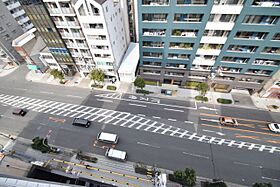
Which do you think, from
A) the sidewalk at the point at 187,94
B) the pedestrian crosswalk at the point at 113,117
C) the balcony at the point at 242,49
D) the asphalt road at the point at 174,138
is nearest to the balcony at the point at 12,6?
the sidewalk at the point at 187,94

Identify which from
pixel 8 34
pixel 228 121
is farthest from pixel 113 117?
pixel 8 34

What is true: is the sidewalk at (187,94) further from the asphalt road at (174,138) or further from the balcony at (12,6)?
the balcony at (12,6)

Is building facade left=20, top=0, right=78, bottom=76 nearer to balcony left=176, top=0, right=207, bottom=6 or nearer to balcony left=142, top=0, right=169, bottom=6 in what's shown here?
balcony left=142, top=0, right=169, bottom=6

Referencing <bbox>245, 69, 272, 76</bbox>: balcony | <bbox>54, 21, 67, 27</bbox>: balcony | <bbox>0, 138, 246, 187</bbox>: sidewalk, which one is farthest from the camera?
<bbox>54, 21, 67, 27</bbox>: balcony

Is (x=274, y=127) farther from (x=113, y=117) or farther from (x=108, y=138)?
(x=113, y=117)

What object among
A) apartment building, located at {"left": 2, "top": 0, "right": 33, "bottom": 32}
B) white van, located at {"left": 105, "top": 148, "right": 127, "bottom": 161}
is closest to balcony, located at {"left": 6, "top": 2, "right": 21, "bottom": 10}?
apartment building, located at {"left": 2, "top": 0, "right": 33, "bottom": 32}

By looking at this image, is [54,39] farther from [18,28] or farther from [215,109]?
[215,109]

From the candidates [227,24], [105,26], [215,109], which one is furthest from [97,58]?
[215,109]
